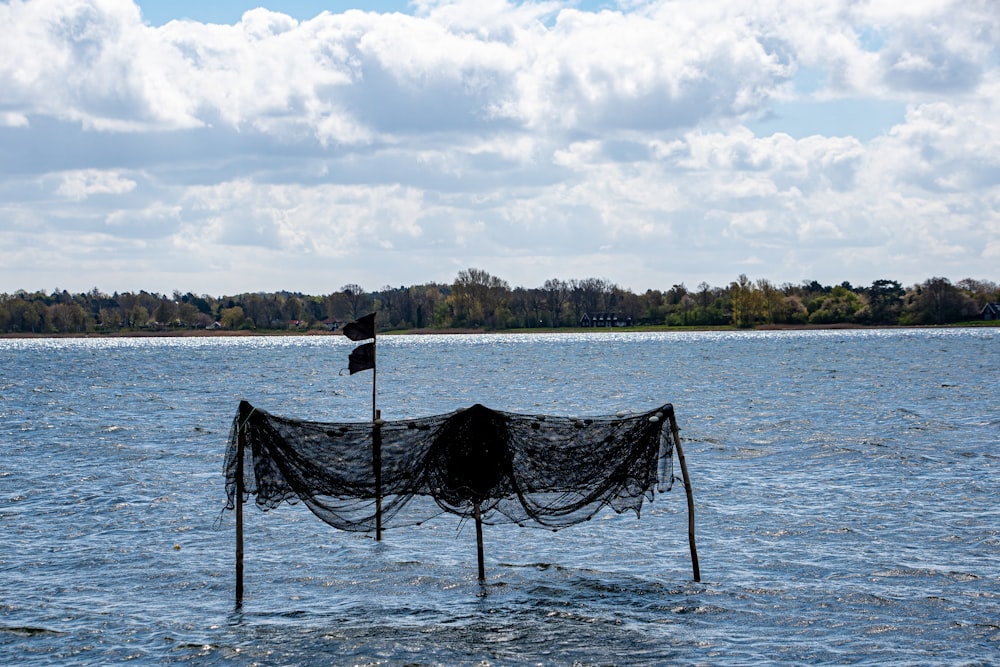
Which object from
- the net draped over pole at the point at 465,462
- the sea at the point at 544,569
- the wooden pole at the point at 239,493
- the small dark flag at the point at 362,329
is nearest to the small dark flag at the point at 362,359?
the small dark flag at the point at 362,329

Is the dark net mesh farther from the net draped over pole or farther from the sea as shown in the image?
the sea

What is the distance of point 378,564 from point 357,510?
2.44m

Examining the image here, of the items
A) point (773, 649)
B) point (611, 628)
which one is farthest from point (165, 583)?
point (773, 649)

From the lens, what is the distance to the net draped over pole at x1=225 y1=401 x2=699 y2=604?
66.0 feet

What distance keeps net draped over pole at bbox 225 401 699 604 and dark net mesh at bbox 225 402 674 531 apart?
19 mm

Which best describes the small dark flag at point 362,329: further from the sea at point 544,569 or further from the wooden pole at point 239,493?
the wooden pole at point 239,493

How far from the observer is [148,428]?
171ft

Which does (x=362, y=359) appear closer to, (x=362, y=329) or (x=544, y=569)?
(x=362, y=329)

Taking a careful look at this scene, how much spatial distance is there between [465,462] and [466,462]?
0.02 m

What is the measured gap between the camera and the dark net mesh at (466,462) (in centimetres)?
2012

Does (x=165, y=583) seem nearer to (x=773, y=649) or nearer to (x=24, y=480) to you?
(x=773, y=649)

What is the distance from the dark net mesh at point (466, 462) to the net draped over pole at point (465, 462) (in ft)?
0.06

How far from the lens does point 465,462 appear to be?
66.0ft

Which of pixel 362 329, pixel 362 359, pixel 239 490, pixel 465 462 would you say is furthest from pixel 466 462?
pixel 362 329
